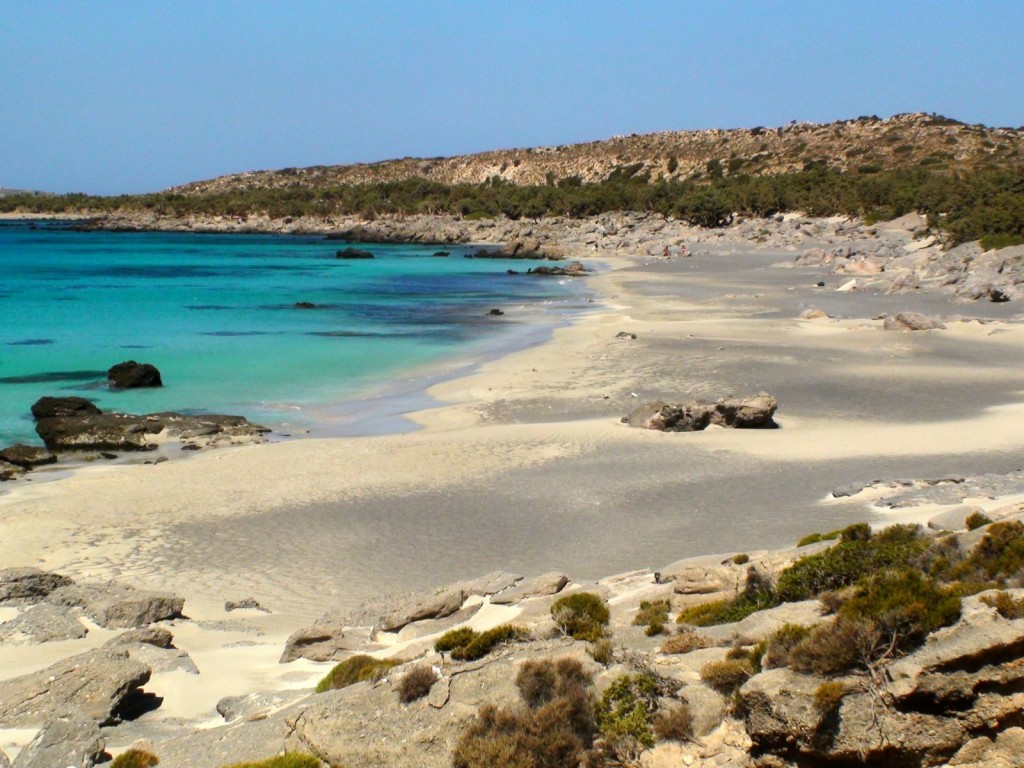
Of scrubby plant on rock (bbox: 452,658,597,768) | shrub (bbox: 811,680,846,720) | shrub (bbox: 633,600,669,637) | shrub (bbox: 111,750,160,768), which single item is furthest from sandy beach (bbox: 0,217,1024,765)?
shrub (bbox: 811,680,846,720)

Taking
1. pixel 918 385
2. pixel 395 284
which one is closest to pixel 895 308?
pixel 918 385

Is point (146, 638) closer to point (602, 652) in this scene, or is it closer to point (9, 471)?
point (602, 652)

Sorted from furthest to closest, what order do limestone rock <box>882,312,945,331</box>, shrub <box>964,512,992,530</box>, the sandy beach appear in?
limestone rock <box>882,312,945,331</box>, the sandy beach, shrub <box>964,512,992,530</box>

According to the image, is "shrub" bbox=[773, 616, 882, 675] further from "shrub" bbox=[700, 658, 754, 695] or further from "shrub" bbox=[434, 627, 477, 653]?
"shrub" bbox=[434, 627, 477, 653]

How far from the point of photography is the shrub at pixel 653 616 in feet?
24.8

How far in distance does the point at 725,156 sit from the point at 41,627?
108 m

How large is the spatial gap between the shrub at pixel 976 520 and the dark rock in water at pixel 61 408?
627 inches

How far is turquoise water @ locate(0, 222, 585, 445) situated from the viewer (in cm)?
2334

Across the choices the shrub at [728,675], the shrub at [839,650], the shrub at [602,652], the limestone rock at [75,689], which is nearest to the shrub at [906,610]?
the shrub at [839,650]

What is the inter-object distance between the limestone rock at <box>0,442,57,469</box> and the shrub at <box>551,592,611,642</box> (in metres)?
11.7

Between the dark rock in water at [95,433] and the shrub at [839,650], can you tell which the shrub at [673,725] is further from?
the dark rock in water at [95,433]

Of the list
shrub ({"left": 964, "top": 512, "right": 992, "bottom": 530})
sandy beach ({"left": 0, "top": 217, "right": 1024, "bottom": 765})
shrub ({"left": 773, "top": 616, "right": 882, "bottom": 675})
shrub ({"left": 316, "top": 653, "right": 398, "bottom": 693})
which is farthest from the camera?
sandy beach ({"left": 0, "top": 217, "right": 1024, "bottom": 765})

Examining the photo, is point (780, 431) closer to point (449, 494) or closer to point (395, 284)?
point (449, 494)

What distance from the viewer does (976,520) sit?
8703 millimetres
